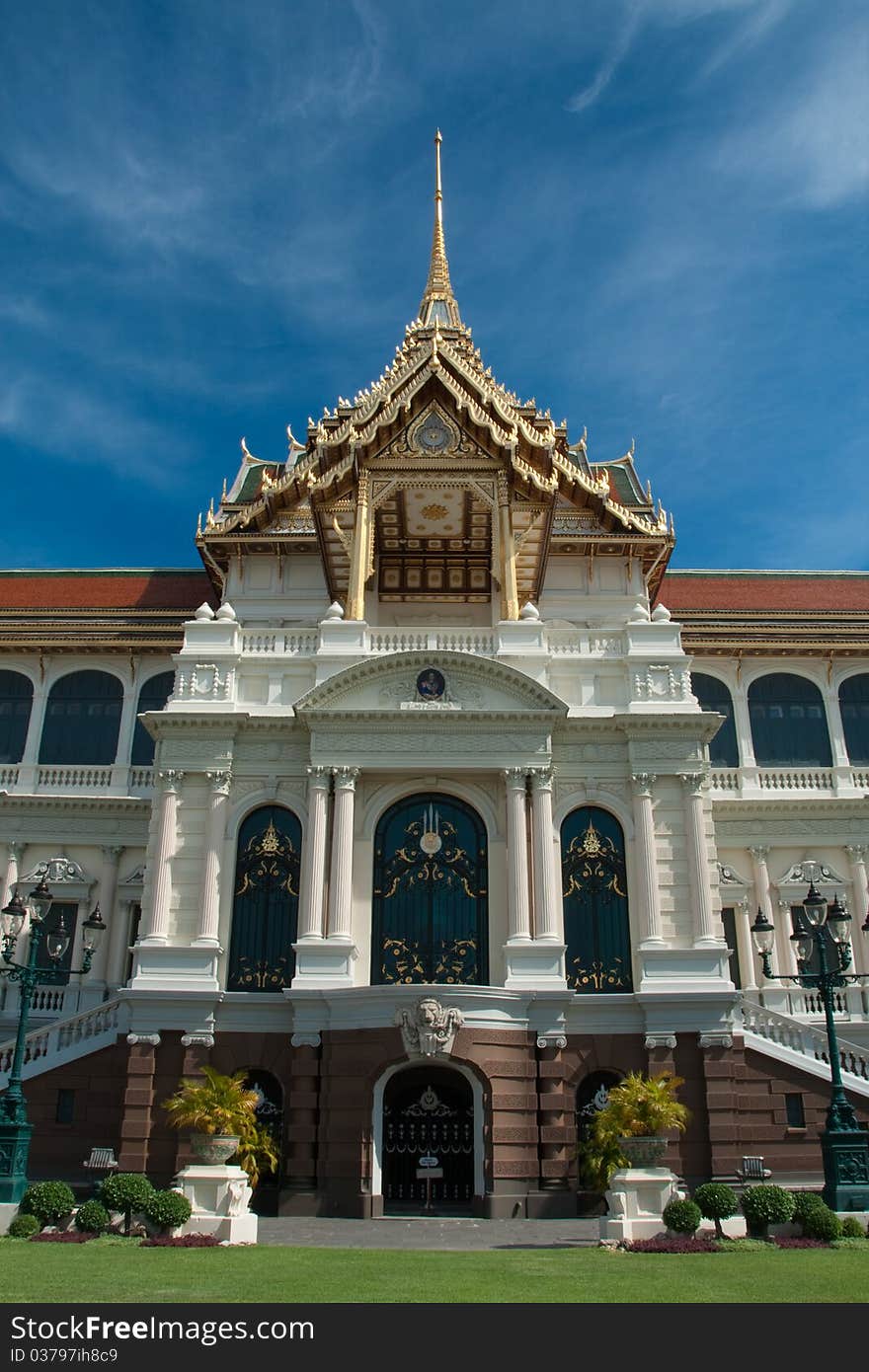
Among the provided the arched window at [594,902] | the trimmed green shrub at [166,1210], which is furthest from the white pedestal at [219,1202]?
the arched window at [594,902]

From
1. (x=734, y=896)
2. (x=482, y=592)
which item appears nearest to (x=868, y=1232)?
(x=734, y=896)

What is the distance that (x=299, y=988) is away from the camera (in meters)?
21.0

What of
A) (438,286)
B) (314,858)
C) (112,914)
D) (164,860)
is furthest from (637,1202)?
(438,286)

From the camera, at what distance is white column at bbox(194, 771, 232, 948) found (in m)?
22.2

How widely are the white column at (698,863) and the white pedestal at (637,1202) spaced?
6.35 m

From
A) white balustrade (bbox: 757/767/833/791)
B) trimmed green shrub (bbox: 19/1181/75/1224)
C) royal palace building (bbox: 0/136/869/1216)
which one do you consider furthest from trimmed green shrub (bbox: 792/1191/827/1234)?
white balustrade (bbox: 757/767/833/791)

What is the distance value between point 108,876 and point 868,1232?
19940 millimetres

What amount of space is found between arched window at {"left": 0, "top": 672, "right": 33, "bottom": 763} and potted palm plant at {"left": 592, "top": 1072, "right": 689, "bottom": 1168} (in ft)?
64.0

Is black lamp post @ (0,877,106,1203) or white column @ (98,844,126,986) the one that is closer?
black lamp post @ (0,877,106,1203)

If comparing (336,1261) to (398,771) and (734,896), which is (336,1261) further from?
(734,896)

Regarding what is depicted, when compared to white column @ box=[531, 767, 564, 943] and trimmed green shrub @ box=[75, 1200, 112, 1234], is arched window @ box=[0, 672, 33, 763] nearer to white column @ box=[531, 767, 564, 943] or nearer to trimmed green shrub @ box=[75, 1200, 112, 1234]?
white column @ box=[531, 767, 564, 943]

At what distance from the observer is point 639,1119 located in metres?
17.2

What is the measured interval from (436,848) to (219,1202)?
8.65 m

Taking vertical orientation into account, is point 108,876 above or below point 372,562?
below
